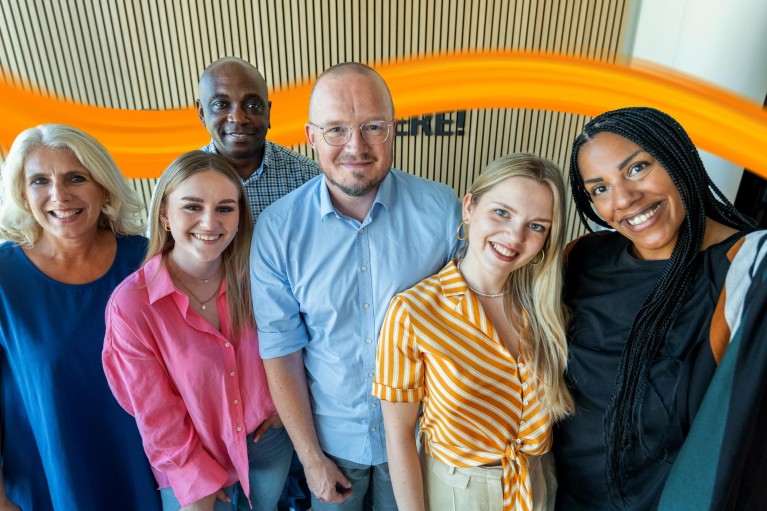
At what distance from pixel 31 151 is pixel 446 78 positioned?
304cm

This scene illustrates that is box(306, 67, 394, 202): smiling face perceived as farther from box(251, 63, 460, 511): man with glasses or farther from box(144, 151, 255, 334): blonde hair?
box(144, 151, 255, 334): blonde hair

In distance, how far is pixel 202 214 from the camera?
1.69m

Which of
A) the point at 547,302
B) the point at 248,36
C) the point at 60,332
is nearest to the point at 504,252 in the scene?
the point at 547,302

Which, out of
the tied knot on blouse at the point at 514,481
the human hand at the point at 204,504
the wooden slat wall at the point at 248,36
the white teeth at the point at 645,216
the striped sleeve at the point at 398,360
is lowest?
the human hand at the point at 204,504

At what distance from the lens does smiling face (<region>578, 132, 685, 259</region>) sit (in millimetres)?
1357

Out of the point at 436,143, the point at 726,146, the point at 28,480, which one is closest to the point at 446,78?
the point at 436,143

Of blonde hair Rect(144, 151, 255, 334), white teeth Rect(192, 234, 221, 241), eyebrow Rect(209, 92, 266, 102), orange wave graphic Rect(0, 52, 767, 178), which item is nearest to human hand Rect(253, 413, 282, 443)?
blonde hair Rect(144, 151, 255, 334)

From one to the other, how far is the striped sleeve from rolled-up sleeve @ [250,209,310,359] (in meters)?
0.41

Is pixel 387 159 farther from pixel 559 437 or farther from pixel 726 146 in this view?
pixel 726 146

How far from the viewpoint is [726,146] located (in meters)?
3.12

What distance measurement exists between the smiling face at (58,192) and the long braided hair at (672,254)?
1.87m

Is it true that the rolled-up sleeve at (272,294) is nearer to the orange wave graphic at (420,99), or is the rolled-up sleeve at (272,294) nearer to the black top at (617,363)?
the black top at (617,363)

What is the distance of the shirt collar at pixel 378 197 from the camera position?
1693 mm

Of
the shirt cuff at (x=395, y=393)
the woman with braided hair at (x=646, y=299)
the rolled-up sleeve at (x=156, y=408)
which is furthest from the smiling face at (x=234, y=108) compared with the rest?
the woman with braided hair at (x=646, y=299)
